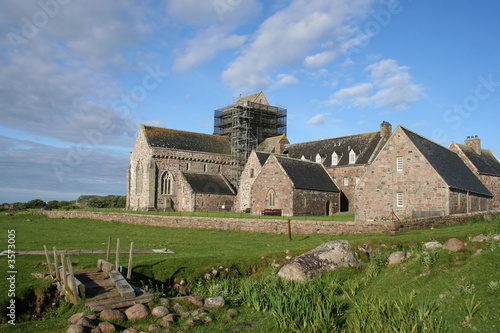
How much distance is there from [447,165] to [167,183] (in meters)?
37.5

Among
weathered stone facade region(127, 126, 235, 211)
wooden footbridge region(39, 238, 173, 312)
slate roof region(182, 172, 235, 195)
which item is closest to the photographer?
wooden footbridge region(39, 238, 173, 312)

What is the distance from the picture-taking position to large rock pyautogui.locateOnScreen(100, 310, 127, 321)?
10719 mm

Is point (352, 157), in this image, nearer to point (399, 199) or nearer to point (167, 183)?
point (399, 199)

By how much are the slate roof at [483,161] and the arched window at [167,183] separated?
126ft

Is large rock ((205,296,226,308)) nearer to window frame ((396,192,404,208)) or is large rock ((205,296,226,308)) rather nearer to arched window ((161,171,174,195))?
window frame ((396,192,404,208))

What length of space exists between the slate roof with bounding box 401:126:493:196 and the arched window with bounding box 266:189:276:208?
50.2 ft

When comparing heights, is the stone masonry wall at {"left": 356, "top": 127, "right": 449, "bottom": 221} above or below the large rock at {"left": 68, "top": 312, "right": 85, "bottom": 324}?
above

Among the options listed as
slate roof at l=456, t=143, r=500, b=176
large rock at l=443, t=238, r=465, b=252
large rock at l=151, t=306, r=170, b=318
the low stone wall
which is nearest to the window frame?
the low stone wall

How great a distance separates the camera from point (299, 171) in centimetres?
4384

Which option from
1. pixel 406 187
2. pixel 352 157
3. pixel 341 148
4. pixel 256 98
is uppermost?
pixel 256 98

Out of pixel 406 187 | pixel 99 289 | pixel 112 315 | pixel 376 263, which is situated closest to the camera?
pixel 112 315

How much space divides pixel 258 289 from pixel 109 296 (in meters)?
4.64

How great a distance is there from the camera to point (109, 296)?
11.9 m

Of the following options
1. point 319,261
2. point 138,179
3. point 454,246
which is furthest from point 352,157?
point 319,261
